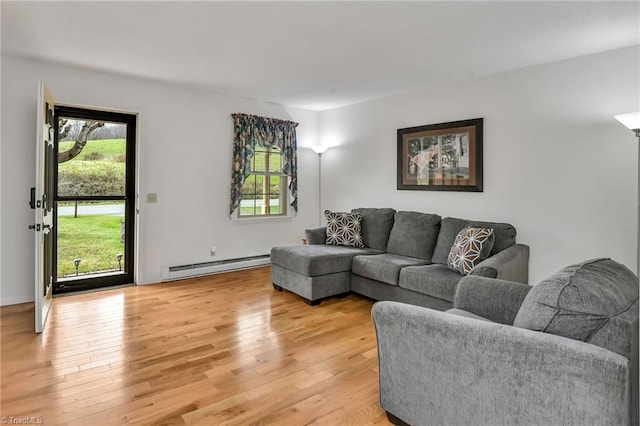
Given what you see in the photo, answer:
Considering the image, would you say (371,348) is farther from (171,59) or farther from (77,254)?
(77,254)

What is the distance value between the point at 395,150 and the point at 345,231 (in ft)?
4.57

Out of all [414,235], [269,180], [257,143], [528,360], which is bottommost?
[528,360]

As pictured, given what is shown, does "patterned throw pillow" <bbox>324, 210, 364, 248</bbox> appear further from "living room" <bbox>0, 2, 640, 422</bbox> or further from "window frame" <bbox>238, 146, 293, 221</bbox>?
"window frame" <bbox>238, 146, 293, 221</bbox>

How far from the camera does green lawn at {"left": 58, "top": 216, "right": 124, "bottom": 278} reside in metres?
4.35

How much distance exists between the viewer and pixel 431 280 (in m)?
3.43

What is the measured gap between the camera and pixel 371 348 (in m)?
2.96

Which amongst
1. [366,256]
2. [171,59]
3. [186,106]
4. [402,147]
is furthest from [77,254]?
[402,147]

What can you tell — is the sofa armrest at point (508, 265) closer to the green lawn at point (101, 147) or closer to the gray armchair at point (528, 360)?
the gray armchair at point (528, 360)

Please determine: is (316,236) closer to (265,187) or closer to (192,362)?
(265,187)

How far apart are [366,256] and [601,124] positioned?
2.54 metres

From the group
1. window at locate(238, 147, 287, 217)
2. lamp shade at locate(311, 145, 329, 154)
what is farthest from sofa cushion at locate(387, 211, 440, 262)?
window at locate(238, 147, 287, 217)

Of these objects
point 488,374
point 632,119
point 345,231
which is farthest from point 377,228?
point 488,374

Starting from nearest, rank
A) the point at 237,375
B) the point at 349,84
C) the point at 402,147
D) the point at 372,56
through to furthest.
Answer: the point at 237,375 < the point at 372,56 < the point at 349,84 < the point at 402,147

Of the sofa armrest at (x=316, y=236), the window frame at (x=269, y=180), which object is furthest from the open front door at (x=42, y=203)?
the sofa armrest at (x=316, y=236)
